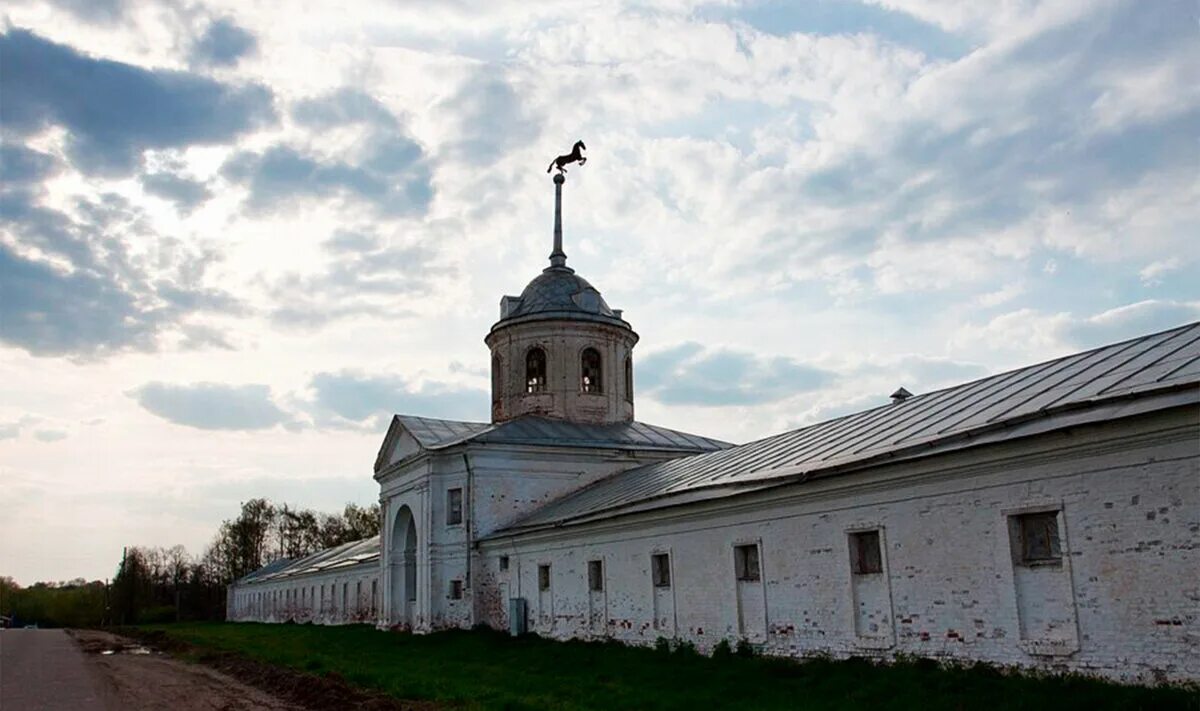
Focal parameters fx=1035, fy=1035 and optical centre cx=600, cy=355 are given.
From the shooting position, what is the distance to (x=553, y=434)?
32844mm

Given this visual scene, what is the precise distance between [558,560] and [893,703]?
14.3 metres

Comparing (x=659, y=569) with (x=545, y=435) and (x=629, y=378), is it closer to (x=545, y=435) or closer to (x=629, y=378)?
(x=545, y=435)

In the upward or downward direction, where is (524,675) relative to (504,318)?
downward

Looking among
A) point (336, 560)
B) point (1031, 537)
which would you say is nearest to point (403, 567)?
point (336, 560)

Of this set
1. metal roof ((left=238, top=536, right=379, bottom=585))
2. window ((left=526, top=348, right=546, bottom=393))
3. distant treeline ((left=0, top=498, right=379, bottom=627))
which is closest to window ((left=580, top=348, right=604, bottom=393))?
window ((left=526, top=348, right=546, bottom=393))

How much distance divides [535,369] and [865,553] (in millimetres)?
21610

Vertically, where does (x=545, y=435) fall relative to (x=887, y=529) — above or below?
above

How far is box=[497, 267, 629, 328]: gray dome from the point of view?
3603 cm

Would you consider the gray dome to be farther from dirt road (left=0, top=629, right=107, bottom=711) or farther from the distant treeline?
the distant treeline

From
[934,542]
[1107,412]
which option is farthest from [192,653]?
[1107,412]

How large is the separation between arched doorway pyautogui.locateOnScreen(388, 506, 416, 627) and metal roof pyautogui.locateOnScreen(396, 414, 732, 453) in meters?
2.82

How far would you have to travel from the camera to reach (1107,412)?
12023 mm

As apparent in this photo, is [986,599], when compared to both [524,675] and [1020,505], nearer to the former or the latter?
[1020,505]

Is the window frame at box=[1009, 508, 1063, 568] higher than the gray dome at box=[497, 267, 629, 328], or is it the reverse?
the gray dome at box=[497, 267, 629, 328]
